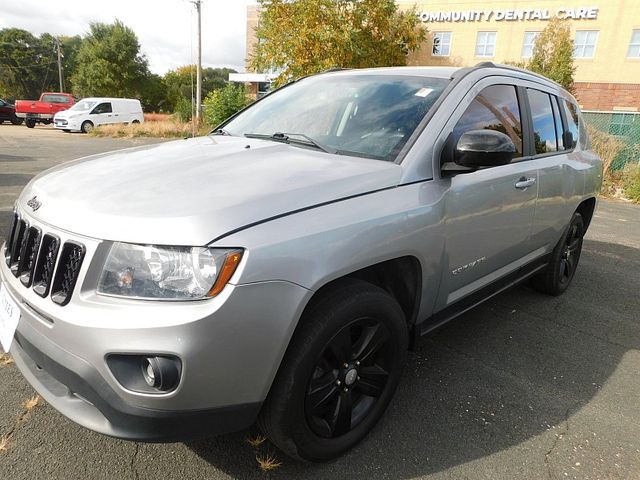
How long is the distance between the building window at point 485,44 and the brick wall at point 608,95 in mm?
5935

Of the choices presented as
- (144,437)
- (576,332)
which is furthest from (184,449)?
(576,332)

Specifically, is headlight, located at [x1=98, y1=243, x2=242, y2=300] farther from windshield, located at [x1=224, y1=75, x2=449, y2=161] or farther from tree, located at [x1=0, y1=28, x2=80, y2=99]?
tree, located at [x1=0, y1=28, x2=80, y2=99]

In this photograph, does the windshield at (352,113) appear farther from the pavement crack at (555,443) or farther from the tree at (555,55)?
the tree at (555,55)

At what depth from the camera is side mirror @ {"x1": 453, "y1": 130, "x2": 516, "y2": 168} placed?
217 centimetres

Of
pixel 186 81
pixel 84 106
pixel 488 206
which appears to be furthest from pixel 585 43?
pixel 186 81

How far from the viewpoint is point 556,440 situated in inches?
91.4

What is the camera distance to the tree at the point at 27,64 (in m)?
60.0

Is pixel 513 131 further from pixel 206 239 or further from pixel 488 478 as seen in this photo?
pixel 206 239

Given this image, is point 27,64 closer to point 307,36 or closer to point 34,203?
point 307,36

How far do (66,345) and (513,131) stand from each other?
8.98ft

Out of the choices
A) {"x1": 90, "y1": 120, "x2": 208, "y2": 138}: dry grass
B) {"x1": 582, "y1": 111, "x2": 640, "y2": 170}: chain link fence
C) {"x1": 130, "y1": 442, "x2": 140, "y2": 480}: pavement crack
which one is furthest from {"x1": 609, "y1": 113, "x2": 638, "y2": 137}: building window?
{"x1": 90, "y1": 120, "x2": 208, "y2": 138}: dry grass

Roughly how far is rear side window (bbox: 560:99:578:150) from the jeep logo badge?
3.67 m

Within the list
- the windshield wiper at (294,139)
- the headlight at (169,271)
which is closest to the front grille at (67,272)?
the headlight at (169,271)

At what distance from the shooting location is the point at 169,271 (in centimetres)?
154
